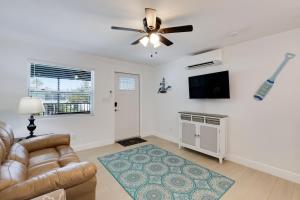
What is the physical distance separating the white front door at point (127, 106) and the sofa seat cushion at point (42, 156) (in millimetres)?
2118

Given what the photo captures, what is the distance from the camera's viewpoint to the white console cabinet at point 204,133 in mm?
2883

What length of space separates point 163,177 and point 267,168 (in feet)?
5.87

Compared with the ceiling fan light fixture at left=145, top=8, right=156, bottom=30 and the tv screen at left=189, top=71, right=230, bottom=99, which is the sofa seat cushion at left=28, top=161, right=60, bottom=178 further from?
the tv screen at left=189, top=71, right=230, bottom=99

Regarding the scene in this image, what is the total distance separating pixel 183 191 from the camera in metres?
2.02

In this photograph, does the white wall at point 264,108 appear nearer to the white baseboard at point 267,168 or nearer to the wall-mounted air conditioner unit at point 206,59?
the white baseboard at point 267,168

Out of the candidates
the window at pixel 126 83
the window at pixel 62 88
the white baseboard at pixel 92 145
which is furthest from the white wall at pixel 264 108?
the window at pixel 62 88

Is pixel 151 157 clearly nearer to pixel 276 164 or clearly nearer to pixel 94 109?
pixel 94 109

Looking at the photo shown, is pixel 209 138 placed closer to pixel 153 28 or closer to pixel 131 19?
pixel 153 28

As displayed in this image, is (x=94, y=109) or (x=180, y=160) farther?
(x=94, y=109)

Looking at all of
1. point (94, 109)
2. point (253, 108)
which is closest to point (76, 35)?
point (94, 109)

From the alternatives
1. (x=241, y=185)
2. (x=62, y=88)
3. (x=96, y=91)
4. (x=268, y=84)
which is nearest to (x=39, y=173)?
(x=62, y=88)

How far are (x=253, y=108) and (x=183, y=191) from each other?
191cm

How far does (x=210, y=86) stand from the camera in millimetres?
3160

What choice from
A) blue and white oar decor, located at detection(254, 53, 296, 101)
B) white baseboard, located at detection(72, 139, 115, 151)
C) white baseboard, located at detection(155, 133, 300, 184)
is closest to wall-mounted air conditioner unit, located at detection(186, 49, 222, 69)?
blue and white oar decor, located at detection(254, 53, 296, 101)
